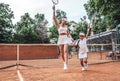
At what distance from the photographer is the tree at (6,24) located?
2191 inches

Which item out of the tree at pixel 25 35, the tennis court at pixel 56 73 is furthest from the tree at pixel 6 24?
the tennis court at pixel 56 73

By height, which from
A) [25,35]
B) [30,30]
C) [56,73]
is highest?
Answer: [56,73]

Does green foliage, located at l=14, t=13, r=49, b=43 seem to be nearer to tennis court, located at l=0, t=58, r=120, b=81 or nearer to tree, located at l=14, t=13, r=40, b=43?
tree, located at l=14, t=13, r=40, b=43

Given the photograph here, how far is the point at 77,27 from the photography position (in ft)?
217

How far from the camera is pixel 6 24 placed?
194 feet

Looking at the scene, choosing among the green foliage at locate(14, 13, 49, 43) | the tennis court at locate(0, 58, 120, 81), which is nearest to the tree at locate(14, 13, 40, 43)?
the green foliage at locate(14, 13, 49, 43)

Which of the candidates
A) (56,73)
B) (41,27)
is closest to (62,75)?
(56,73)

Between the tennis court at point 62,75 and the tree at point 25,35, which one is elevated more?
the tennis court at point 62,75

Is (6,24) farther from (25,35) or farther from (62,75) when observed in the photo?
(62,75)

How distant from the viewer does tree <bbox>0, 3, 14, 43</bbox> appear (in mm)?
55653

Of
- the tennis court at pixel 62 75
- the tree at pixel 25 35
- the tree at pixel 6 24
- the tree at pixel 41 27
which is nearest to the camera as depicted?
the tennis court at pixel 62 75

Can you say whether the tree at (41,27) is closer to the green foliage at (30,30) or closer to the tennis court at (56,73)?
the green foliage at (30,30)

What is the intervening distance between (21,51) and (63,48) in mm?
30231

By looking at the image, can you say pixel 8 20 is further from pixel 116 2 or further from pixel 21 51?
pixel 116 2
